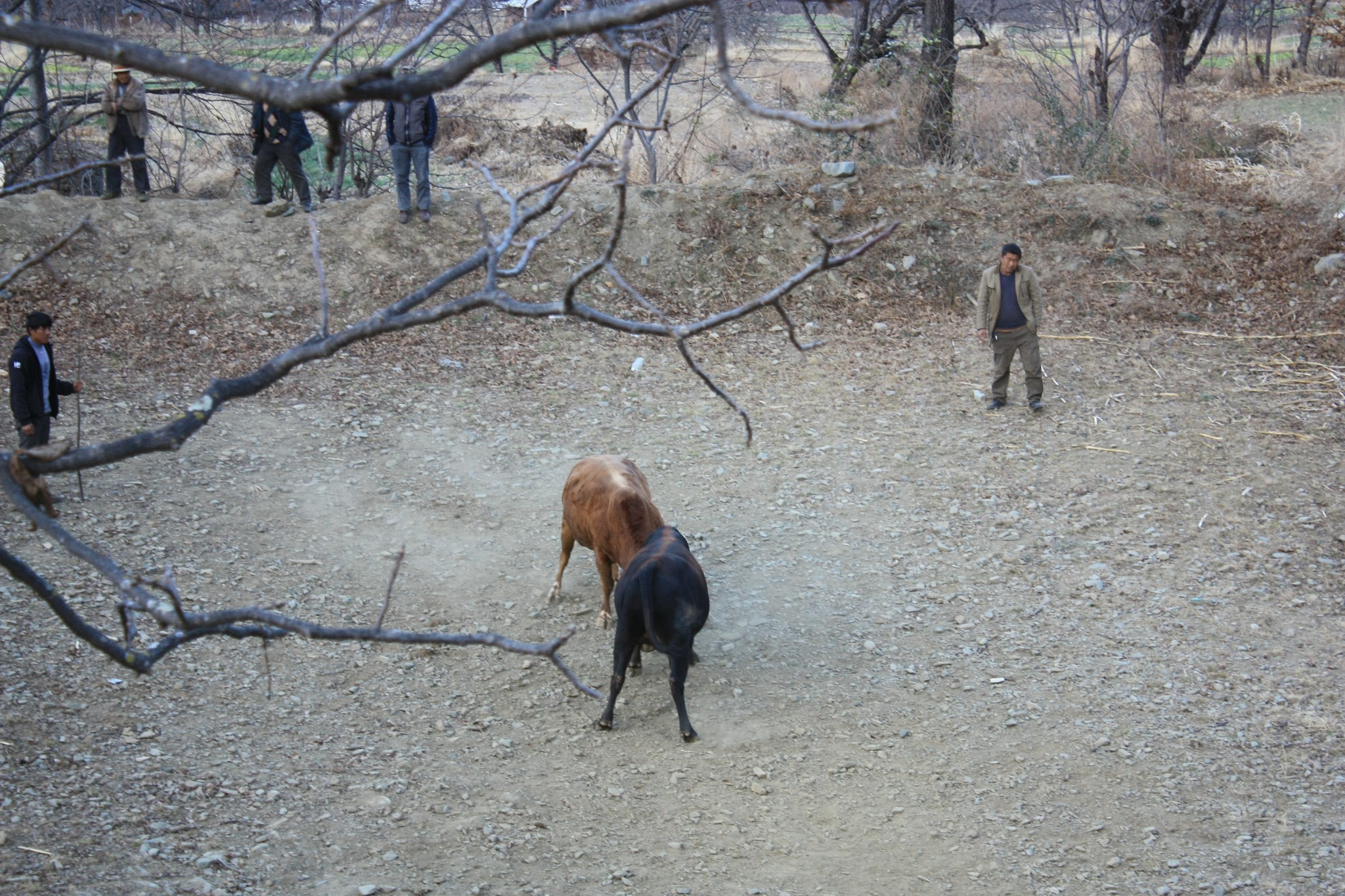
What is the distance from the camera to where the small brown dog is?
10.7 ft

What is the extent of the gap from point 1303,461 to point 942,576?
4243 millimetres

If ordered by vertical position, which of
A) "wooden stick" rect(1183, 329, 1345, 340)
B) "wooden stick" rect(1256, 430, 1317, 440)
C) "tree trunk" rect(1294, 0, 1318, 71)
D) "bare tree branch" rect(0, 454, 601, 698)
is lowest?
"wooden stick" rect(1256, 430, 1317, 440)

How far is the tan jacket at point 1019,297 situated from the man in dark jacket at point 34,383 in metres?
8.39

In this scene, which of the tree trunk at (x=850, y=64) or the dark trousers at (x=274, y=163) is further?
the tree trunk at (x=850, y=64)

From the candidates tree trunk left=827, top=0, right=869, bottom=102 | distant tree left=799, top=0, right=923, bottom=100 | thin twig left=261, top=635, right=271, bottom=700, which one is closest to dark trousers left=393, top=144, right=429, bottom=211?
tree trunk left=827, top=0, right=869, bottom=102

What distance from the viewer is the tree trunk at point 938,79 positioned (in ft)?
55.1

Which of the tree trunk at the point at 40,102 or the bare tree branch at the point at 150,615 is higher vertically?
the tree trunk at the point at 40,102

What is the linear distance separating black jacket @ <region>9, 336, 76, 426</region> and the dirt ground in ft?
2.87

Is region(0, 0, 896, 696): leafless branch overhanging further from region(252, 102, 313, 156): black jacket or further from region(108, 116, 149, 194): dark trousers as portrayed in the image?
region(252, 102, 313, 156): black jacket

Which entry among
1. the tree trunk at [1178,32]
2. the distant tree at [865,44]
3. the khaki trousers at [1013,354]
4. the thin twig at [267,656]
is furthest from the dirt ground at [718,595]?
the tree trunk at [1178,32]

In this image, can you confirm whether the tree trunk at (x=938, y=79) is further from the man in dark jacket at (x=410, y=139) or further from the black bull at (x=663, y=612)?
the black bull at (x=663, y=612)

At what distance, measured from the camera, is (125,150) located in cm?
1338

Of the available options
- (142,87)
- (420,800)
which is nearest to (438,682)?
(420,800)

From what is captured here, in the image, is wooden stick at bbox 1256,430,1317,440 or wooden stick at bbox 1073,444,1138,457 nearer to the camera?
wooden stick at bbox 1073,444,1138,457
